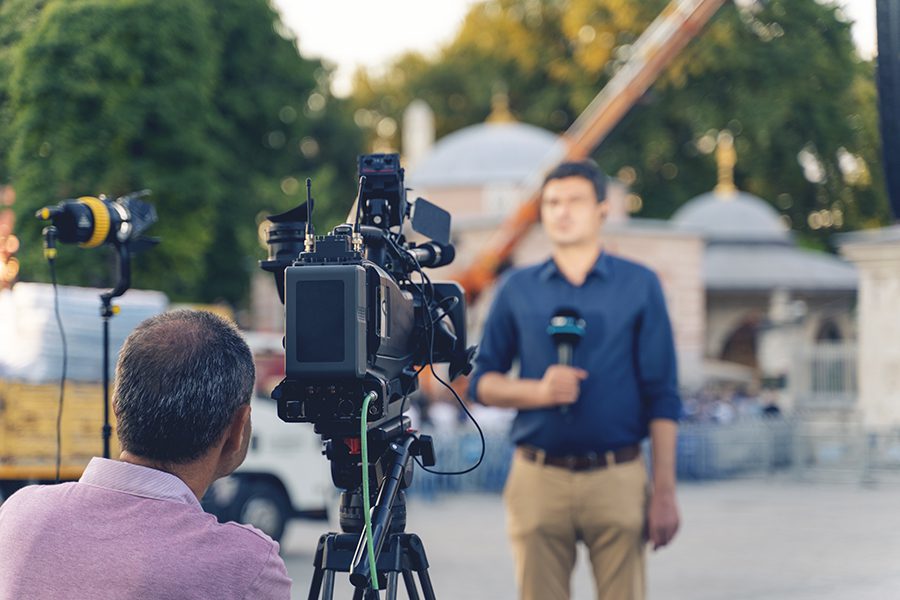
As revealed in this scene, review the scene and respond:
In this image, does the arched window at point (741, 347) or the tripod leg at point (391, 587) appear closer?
the tripod leg at point (391, 587)

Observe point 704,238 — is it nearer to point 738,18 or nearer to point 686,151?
point 686,151

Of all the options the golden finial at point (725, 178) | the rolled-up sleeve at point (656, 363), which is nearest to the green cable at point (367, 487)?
the rolled-up sleeve at point (656, 363)

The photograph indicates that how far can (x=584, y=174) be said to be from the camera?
16.8 feet

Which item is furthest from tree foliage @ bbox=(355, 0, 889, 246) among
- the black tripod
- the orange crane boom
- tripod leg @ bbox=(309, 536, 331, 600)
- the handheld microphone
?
tripod leg @ bbox=(309, 536, 331, 600)

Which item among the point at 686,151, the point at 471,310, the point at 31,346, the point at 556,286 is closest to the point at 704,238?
the point at 686,151

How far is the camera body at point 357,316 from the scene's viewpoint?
3006 millimetres

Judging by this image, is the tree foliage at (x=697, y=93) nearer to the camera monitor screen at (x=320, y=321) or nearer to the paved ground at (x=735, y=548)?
the camera monitor screen at (x=320, y=321)

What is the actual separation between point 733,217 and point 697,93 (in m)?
19.5

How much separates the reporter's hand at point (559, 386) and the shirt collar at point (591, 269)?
420mm

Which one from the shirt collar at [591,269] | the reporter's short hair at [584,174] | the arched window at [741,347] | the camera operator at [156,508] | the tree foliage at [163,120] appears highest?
Answer: the tree foliage at [163,120]

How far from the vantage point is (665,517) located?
4871 mm

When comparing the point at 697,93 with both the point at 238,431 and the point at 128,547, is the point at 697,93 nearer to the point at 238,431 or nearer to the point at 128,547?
the point at 238,431

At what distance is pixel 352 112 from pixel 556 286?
4809 centimetres

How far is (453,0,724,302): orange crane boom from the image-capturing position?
23.4 metres
